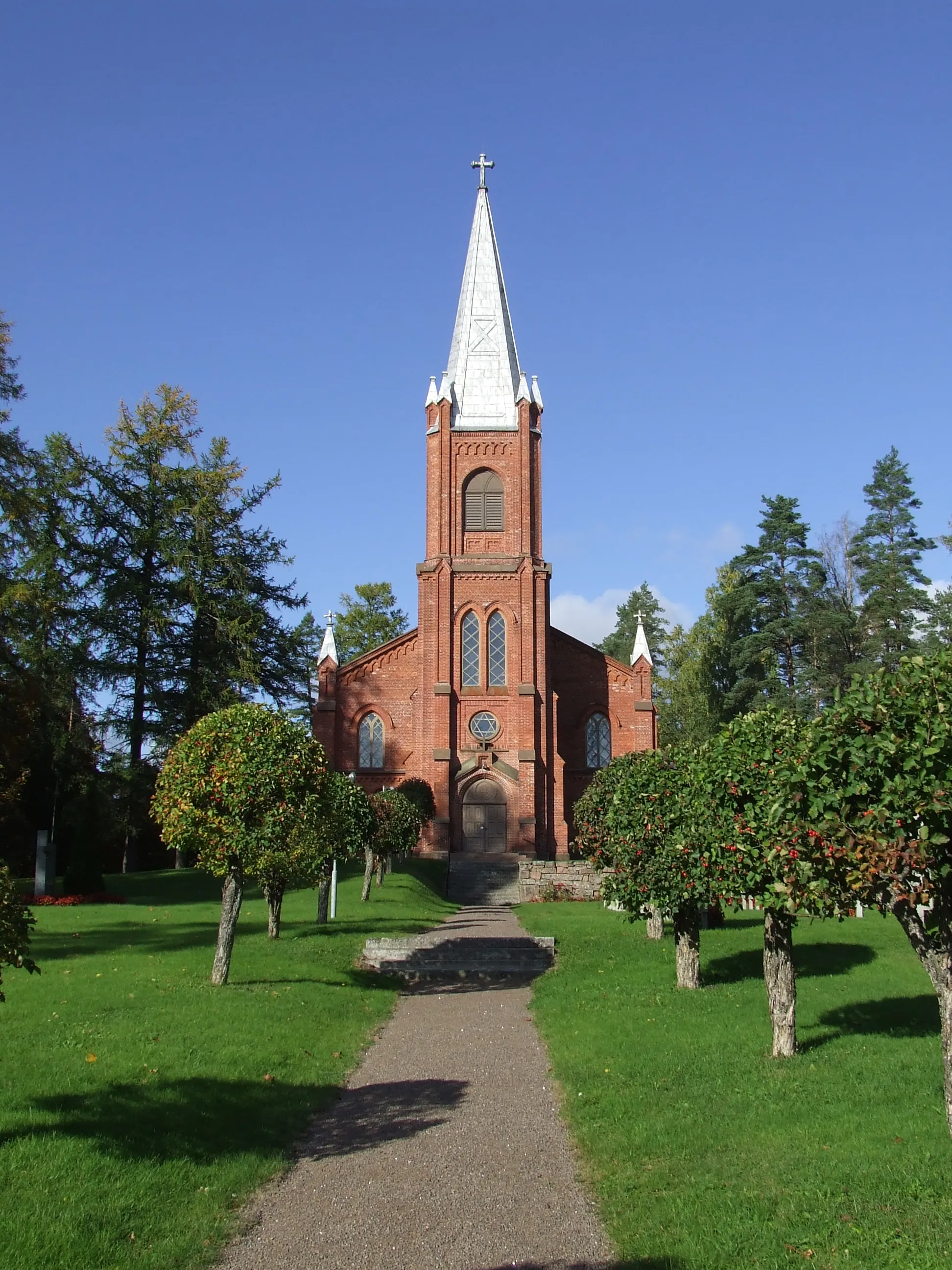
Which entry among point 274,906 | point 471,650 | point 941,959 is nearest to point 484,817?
point 471,650

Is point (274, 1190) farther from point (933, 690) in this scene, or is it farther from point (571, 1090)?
point (933, 690)

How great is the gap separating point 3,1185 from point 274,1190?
75.6 inches

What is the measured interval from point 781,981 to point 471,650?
106 ft

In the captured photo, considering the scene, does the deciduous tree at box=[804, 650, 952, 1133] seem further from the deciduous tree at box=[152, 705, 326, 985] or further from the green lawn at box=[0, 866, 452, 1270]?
the deciduous tree at box=[152, 705, 326, 985]

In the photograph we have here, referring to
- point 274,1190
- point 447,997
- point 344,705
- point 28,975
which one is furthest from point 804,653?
point 274,1190

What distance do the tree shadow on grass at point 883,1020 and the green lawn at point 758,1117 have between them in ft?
0.13

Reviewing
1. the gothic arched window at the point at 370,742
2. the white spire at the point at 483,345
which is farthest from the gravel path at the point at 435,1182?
the white spire at the point at 483,345

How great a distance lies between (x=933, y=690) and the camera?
7.96 meters

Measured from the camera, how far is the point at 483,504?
1793 inches

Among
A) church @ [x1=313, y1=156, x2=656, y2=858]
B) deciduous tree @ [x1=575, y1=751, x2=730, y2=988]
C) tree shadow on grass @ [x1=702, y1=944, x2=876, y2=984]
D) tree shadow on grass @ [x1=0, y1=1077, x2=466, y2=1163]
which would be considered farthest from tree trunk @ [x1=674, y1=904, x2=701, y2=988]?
church @ [x1=313, y1=156, x2=656, y2=858]

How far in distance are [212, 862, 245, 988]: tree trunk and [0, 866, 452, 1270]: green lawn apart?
0.83ft

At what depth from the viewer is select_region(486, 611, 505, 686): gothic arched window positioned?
43438 mm

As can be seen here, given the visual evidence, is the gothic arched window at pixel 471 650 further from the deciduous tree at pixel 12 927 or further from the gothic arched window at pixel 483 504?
the deciduous tree at pixel 12 927

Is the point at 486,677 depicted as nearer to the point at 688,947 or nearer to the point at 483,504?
the point at 483,504
